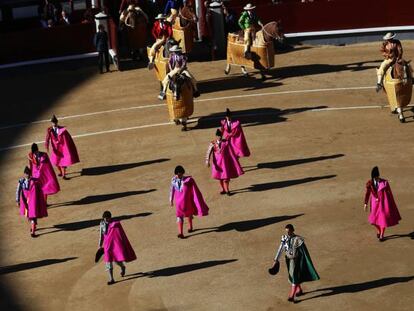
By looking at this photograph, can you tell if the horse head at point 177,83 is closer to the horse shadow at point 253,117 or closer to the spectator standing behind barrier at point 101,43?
the horse shadow at point 253,117

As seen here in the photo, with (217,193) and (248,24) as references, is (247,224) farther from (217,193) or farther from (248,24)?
(248,24)

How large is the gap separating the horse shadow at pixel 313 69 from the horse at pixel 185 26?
8.33 ft

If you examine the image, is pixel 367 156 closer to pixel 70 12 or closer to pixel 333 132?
pixel 333 132

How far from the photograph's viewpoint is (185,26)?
117 feet

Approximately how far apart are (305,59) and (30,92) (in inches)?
327

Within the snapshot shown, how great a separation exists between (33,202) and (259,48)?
11.8 meters

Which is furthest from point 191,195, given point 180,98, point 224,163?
point 180,98

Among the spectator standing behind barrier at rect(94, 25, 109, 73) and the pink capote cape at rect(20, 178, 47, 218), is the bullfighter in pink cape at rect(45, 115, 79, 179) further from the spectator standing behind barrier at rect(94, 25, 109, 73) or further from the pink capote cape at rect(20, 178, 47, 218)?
the spectator standing behind barrier at rect(94, 25, 109, 73)

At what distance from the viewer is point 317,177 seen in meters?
25.4

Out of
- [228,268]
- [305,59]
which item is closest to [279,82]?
[305,59]

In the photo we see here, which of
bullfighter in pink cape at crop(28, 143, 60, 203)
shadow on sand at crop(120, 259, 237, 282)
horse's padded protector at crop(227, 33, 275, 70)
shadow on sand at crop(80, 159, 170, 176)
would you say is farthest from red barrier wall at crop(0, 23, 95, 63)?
shadow on sand at crop(120, 259, 237, 282)

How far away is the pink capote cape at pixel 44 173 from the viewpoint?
24.9 metres

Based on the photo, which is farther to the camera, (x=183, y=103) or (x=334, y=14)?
(x=334, y=14)

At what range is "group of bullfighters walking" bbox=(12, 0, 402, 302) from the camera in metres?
19.4
